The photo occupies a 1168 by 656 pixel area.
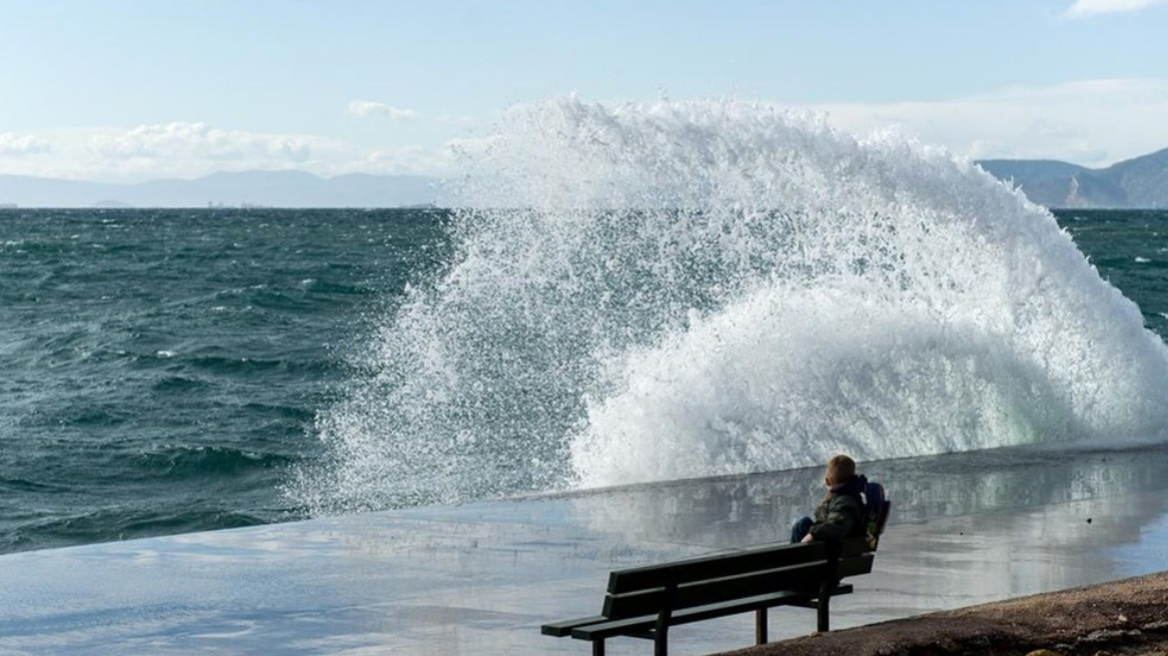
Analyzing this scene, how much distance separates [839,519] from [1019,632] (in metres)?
0.92

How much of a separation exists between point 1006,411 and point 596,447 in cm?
419

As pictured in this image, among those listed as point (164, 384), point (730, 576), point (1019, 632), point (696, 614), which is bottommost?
point (164, 384)

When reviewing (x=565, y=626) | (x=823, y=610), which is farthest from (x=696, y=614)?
(x=823, y=610)

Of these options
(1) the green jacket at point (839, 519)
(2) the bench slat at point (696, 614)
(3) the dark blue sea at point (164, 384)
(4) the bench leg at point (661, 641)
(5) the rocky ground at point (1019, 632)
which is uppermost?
(1) the green jacket at point (839, 519)

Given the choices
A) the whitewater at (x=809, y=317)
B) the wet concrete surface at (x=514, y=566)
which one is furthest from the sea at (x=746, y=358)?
the wet concrete surface at (x=514, y=566)

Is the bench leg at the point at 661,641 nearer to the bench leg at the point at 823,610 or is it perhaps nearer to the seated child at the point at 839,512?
the bench leg at the point at 823,610

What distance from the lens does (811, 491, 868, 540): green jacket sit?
26.8ft

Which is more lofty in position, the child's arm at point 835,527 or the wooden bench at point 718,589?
the child's arm at point 835,527

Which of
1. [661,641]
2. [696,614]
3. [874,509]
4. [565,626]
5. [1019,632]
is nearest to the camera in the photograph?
[565,626]

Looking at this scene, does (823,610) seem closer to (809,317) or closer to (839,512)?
(839,512)

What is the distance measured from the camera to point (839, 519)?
8.20 metres

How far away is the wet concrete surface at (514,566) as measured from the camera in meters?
7.98

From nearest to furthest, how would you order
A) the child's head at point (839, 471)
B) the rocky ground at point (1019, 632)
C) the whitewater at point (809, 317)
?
the rocky ground at point (1019, 632), the child's head at point (839, 471), the whitewater at point (809, 317)

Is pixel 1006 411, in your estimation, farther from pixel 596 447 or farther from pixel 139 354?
pixel 139 354
